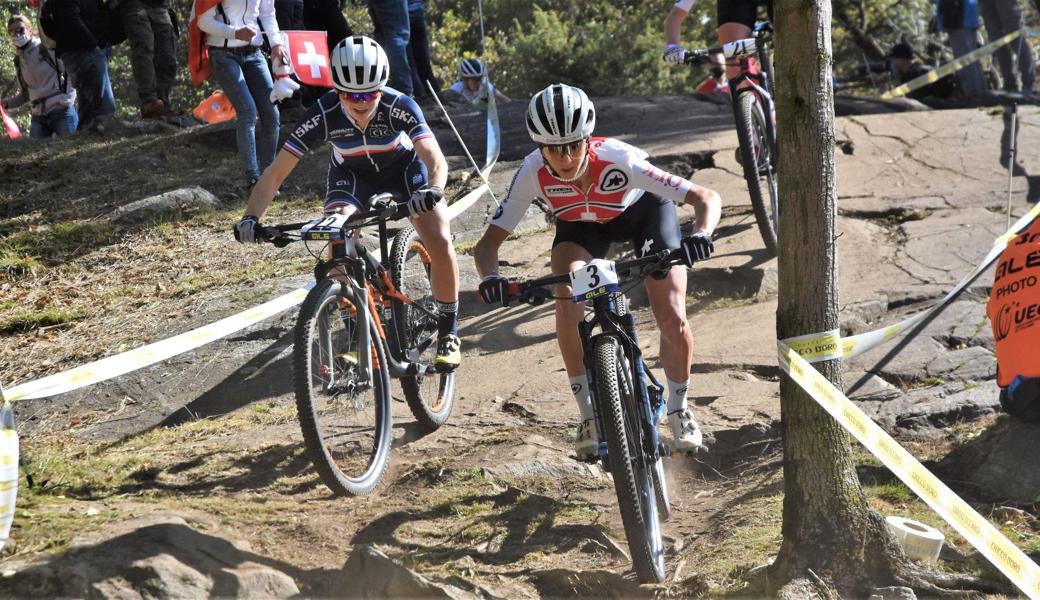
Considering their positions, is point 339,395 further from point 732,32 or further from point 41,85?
point 41,85

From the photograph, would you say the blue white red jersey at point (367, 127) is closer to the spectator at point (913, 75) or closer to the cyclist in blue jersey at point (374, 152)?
the cyclist in blue jersey at point (374, 152)

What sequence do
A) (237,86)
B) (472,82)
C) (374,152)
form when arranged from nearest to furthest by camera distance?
(374,152), (237,86), (472,82)

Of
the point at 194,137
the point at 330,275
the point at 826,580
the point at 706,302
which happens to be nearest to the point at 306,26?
the point at 194,137

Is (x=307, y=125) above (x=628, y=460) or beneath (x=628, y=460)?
above

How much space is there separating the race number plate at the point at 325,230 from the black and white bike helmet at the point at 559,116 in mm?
1025

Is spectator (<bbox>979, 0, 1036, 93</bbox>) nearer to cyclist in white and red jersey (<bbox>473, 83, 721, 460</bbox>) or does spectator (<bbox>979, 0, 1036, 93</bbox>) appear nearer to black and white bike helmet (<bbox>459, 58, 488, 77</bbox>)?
black and white bike helmet (<bbox>459, 58, 488, 77</bbox>)

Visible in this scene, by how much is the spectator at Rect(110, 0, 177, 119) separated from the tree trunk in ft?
31.5

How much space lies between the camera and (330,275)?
4.77 metres

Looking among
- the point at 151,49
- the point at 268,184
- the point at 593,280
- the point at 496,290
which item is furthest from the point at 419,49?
the point at 593,280

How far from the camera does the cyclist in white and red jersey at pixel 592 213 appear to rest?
4398mm

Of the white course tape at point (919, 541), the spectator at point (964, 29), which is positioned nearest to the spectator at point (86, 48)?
the spectator at point (964, 29)

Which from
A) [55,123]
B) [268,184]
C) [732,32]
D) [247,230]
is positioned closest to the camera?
[247,230]

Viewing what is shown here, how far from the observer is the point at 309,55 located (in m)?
9.56

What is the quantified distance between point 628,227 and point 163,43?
8984 mm
